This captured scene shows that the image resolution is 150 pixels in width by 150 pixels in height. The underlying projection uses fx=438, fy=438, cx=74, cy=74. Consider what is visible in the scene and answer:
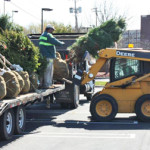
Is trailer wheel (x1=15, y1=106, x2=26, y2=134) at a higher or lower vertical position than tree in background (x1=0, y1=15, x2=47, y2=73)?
lower

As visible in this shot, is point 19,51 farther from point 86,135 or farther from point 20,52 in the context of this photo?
point 86,135

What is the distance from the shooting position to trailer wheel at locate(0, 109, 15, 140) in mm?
9745

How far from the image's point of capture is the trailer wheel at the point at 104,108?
42.8 feet

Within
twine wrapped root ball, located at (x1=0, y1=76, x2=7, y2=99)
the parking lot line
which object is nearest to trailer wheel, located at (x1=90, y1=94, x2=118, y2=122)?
the parking lot line

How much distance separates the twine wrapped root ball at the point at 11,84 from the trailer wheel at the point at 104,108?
3443 millimetres

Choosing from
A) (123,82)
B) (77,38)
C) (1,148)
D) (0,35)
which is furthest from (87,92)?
(1,148)

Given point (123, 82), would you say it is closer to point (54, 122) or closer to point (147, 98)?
point (147, 98)

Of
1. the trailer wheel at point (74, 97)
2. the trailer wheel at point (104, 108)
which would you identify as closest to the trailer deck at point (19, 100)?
the trailer wheel at point (104, 108)

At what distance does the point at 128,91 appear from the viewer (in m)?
13.2

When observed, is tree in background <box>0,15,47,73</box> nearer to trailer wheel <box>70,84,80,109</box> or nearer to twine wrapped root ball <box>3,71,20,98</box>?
twine wrapped root ball <box>3,71,20,98</box>

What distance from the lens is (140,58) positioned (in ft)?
43.2

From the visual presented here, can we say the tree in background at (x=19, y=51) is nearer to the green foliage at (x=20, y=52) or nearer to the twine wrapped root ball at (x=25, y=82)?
the green foliage at (x=20, y=52)

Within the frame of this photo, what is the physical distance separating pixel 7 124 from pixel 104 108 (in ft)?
12.4

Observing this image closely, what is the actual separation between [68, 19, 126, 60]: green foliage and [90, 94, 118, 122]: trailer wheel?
605 centimetres
